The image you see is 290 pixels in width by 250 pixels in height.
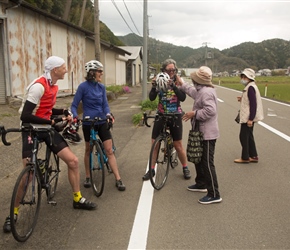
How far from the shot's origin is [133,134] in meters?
9.05

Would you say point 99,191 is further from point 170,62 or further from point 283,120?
point 283,120

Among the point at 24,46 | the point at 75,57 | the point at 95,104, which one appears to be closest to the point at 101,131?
the point at 95,104

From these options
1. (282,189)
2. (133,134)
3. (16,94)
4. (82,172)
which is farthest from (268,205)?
(16,94)

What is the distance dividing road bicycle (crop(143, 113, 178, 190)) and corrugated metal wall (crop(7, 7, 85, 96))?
28.4ft

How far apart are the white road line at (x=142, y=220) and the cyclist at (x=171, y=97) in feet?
1.11

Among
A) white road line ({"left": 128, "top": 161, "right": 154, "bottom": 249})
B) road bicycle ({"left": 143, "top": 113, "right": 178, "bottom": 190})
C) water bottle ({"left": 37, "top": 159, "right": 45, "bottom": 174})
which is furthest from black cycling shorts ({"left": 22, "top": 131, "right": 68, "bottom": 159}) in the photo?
road bicycle ({"left": 143, "top": 113, "right": 178, "bottom": 190})

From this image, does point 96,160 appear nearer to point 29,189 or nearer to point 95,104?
point 95,104

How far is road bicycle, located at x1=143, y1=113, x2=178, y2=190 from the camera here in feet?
15.6

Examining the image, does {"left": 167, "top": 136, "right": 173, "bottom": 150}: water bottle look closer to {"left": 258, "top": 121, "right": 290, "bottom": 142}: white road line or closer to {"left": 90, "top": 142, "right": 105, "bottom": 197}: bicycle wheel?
{"left": 90, "top": 142, "right": 105, "bottom": 197}: bicycle wheel

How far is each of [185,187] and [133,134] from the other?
173 inches

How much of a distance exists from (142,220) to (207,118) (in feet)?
5.15

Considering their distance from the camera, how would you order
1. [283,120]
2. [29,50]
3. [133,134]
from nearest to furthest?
1. [133,134]
2. [283,120]
3. [29,50]

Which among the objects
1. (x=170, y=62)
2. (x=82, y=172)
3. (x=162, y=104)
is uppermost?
(x=170, y=62)

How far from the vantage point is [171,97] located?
190 inches
